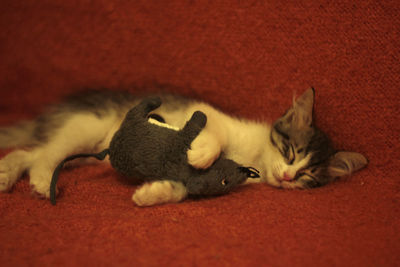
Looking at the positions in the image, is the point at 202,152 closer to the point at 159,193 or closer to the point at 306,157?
the point at 159,193

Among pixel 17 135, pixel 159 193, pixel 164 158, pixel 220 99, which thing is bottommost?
pixel 17 135

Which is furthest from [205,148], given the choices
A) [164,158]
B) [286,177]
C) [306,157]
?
[306,157]

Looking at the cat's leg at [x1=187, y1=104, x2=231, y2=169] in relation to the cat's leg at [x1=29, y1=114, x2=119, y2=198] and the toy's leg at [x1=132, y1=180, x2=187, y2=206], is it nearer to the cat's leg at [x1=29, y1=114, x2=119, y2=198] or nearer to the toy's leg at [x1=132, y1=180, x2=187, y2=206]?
the toy's leg at [x1=132, y1=180, x2=187, y2=206]

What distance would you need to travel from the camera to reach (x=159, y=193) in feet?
3.47

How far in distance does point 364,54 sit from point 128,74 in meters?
1.19

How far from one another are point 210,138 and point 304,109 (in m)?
0.52

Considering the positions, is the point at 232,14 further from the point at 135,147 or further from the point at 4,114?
the point at 4,114

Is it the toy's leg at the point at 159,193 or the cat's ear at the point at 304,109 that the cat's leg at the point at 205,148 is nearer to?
the toy's leg at the point at 159,193

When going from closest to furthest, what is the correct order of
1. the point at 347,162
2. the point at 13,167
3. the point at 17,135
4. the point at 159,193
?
the point at 159,193 < the point at 13,167 < the point at 347,162 < the point at 17,135

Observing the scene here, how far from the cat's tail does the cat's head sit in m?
1.24

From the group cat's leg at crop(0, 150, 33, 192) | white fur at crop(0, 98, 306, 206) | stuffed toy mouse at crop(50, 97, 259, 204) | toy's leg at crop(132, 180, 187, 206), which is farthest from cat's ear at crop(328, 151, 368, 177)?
cat's leg at crop(0, 150, 33, 192)

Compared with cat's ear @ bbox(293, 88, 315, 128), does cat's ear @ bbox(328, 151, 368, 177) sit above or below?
below

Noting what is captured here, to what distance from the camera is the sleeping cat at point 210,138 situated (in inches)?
51.5

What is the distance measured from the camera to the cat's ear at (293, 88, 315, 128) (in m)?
1.33
